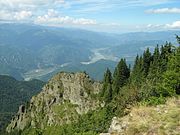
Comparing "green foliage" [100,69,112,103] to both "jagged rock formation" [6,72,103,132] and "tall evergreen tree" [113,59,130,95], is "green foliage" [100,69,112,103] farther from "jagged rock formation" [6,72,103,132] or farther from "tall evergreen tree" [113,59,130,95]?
"jagged rock formation" [6,72,103,132]

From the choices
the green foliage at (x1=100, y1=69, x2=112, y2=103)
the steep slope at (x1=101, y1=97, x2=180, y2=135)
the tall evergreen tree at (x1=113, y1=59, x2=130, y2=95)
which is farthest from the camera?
the tall evergreen tree at (x1=113, y1=59, x2=130, y2=95)

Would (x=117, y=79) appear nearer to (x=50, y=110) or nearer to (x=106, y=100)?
(x=106, y=100)

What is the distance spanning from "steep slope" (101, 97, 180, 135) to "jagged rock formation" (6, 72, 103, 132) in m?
104

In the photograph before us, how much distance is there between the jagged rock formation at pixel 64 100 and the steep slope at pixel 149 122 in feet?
340

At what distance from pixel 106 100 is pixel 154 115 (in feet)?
329

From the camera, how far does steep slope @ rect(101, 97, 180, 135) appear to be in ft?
55.1

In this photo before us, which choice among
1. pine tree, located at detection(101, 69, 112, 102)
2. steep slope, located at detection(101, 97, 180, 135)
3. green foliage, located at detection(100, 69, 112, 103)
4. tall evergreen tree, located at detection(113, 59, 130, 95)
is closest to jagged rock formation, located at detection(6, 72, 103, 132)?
green foliage, located at detection(100, 69, 112, 103)

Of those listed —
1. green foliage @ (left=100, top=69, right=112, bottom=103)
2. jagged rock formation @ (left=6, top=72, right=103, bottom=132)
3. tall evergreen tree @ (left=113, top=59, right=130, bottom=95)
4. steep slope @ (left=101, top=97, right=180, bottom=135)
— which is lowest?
jagged rock formation @ (left=6, top=72, right=103, bottom=132)

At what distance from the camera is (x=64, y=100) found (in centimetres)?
15100

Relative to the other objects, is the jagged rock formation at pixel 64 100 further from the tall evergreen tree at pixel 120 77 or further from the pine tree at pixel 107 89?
the tall evergreen tree at pixel 120 77

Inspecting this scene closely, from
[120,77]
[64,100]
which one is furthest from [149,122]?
[64,100]

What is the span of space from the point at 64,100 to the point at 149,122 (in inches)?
5299

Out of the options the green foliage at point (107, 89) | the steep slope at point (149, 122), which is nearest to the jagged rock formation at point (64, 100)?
the green foliage at point (107, 89)

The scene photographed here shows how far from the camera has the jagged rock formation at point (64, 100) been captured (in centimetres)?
13412
